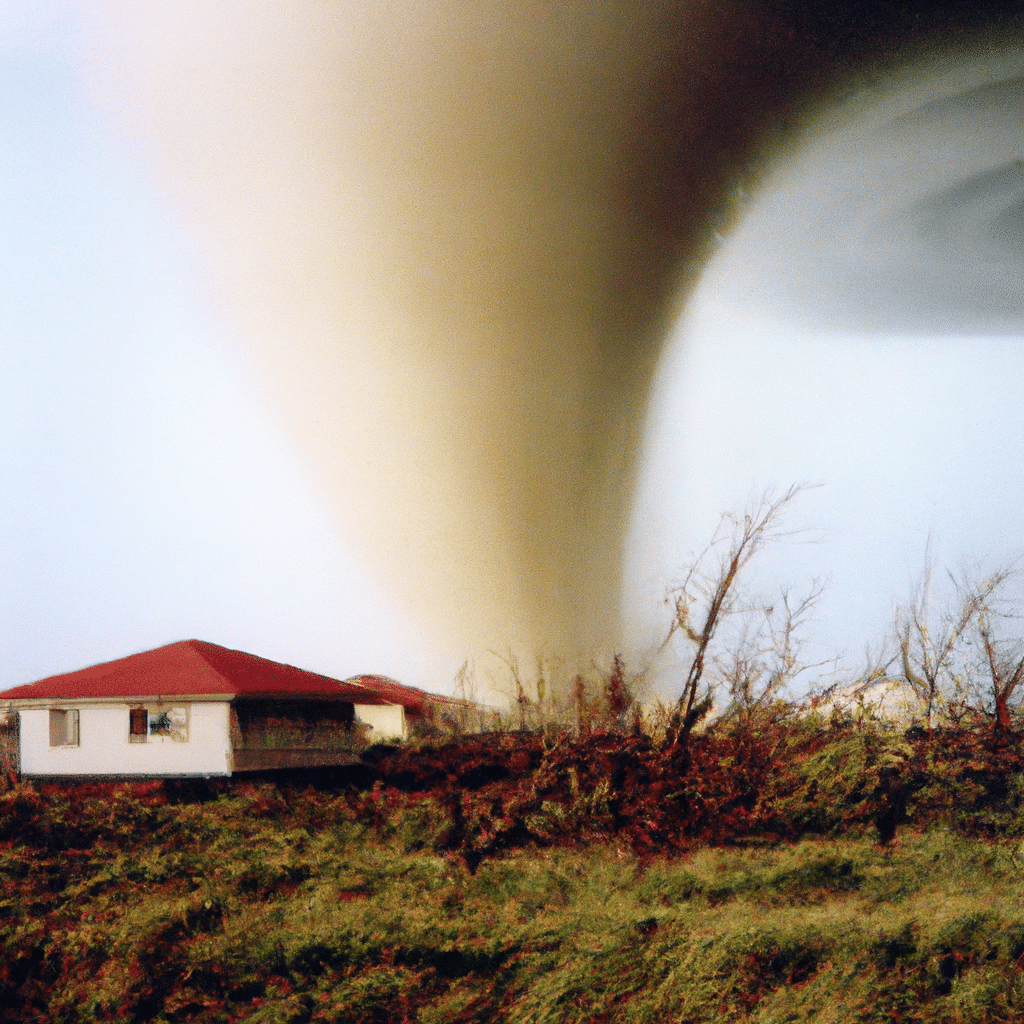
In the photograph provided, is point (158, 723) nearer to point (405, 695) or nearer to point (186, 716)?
point (186, 716)

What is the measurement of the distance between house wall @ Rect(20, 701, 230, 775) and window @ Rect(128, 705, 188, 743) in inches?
0.6

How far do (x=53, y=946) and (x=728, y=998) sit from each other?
8.01 feet

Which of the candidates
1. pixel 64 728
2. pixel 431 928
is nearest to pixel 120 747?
pixel 64 728

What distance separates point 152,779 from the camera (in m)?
3.81

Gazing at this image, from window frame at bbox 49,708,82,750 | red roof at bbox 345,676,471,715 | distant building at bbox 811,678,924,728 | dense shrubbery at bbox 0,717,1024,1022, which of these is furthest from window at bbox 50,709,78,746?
distant building at bbox 811,678,924,728

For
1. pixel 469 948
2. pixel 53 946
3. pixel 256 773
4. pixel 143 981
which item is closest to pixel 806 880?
pixel 469 948

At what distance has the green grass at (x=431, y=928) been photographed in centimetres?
321

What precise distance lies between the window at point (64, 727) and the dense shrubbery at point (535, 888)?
8.0 inches

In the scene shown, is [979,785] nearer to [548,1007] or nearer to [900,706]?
[900,706]

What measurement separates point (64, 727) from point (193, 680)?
25.6 inches

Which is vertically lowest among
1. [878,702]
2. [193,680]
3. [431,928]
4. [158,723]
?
[431,928]

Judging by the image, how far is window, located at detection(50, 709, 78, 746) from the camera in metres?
3.84

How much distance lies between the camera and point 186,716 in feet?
12.2

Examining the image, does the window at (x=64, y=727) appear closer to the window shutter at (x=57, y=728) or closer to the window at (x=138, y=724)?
the window shutter at (x=57, y=728)
